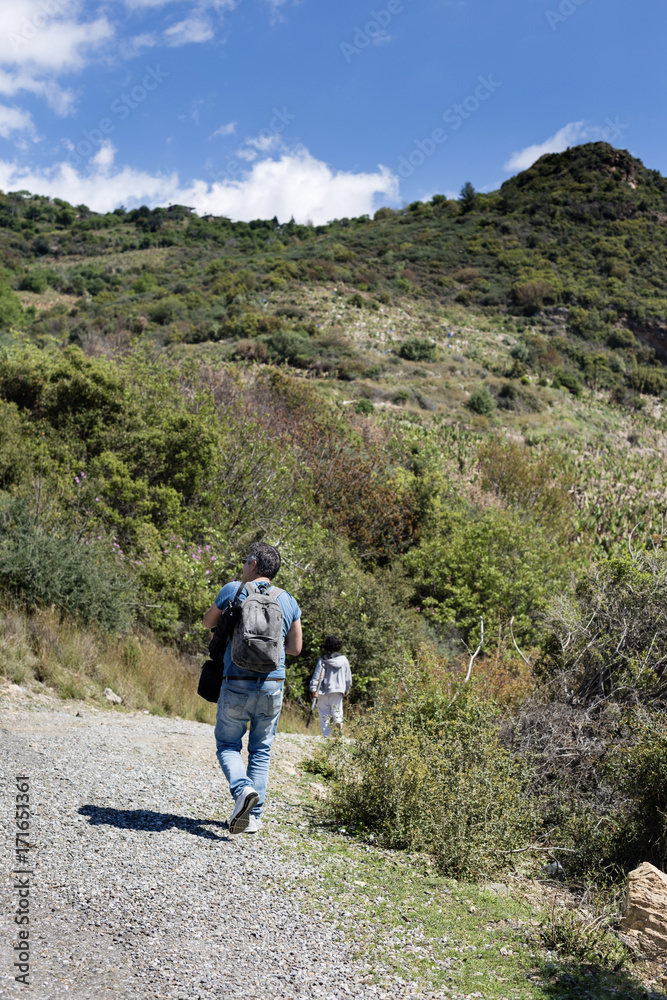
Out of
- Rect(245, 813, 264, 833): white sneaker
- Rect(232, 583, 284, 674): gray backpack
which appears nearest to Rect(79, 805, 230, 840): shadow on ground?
Rect(245, 813, 264, 833): white sneaker

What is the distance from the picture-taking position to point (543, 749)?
661cm

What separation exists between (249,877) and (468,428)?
84.8 feet

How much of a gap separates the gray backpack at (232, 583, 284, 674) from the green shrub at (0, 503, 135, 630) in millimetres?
4700

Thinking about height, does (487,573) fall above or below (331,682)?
above

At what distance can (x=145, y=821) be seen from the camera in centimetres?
413

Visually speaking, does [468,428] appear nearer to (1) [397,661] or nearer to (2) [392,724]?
(1) [397,661]

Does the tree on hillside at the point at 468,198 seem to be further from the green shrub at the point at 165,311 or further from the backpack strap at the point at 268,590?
the backpack strap at the point at 268,590

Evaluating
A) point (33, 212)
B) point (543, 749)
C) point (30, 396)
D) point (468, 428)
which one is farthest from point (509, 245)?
point (543, 749)

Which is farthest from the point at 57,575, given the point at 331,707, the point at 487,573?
the point at 487,573

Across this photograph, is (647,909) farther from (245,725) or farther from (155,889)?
(155,889)

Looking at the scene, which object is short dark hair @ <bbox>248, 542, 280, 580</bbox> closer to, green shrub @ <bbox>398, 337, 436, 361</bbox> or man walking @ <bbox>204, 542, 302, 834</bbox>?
man walking @ <bbox>204, 542, 302, 834</bbox>

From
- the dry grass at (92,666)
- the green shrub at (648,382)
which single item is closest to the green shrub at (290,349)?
the green shrub at (648,382)

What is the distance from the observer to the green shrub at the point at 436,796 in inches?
182

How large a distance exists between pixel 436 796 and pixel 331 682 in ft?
10.0
